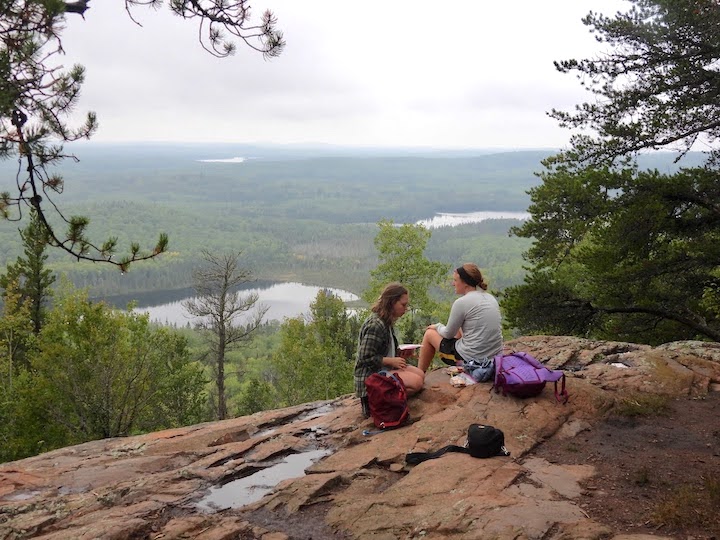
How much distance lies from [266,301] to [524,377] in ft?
413

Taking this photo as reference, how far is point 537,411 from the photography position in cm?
629

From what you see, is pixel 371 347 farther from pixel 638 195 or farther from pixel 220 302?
pixel 220 302

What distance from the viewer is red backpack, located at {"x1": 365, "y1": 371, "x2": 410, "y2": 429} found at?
6.48 meters

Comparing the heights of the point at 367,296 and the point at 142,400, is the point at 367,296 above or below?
above

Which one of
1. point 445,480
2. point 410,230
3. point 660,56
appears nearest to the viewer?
point 445,480

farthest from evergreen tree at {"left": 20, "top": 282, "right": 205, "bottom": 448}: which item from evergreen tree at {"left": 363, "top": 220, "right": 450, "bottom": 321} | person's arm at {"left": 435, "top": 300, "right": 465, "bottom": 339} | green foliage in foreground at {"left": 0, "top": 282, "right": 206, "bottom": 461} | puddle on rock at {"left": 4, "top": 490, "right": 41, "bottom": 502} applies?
person's arm at {"left": 435, "top": 300, "right": 465, "bottom": 339}

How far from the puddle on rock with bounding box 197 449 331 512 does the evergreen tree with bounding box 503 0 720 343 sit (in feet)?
23.5

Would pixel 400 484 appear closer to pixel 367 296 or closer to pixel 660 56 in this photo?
pixel 660 56

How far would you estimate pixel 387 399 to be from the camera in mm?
6562

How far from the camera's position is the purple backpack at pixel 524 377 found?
21.2 feet

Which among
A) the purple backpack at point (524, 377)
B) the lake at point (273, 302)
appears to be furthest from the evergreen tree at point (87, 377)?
the lake at point (273, 302)

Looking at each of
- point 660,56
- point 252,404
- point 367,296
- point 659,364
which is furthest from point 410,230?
point 659,364

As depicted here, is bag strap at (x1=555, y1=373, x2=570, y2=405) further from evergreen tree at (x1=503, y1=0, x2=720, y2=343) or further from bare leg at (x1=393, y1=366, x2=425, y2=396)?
evergreen tree at (x1=503, y1=0, x2=720, y2=343)

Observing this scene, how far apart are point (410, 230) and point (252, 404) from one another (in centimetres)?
1384
